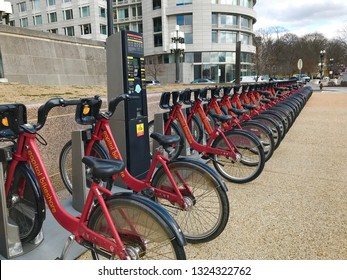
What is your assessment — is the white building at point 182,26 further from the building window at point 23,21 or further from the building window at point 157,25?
the building window at point 23,21

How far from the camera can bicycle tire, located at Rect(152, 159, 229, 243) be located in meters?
2.62

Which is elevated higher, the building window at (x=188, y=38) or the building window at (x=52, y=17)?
the building window at (x=52, y=17)

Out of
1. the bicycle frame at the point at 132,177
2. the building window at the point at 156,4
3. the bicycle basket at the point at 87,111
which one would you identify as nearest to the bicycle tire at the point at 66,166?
the bicycle frame at the point at 132,177

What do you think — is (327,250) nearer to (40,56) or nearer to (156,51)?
(40,56)

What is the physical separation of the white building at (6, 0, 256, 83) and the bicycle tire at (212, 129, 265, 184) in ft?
124

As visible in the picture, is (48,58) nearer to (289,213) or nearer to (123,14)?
(289,213)

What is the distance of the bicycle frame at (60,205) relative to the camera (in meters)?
1.88

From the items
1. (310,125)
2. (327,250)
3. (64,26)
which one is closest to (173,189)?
(327,250)

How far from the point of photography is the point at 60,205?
7.29 feet

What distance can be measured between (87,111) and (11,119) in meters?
0.76

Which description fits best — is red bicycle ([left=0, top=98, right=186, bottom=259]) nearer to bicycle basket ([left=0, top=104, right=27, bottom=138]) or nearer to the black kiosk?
bicycle basket ([left=0, top=104, right=27, bottom=138])

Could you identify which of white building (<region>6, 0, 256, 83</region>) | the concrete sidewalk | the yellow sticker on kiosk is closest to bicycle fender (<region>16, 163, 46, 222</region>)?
the concrete sidewalk

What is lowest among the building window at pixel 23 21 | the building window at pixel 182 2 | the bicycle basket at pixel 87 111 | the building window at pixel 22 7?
the bicycle basket at pixel 87 111

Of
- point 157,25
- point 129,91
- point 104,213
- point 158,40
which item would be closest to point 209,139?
point 129,91
